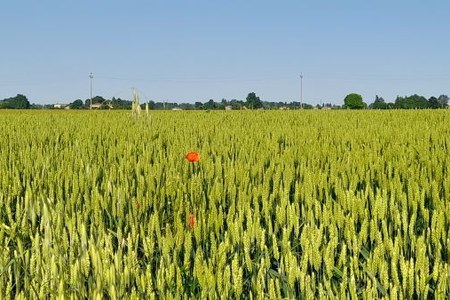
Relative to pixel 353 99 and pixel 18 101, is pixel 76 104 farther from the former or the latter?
pixel 353 99

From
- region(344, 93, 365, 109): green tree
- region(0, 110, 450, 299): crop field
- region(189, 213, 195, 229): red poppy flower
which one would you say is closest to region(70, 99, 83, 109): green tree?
region(344, 93, 365, 109): green tree

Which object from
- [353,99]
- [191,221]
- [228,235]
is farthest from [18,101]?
[228,235]

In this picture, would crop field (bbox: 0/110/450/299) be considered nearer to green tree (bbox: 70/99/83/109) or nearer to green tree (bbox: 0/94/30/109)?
green tree (bbox: 70/99/83/109)

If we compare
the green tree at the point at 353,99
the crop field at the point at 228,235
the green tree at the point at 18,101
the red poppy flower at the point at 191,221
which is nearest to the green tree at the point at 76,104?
the green tree at the point at 18,101

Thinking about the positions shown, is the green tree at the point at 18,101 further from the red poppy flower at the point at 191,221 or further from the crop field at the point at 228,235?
the red poppy flower at the point at 191,221

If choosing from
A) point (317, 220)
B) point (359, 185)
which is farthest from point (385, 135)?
point (317, 220)

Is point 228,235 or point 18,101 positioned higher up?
point 18,101

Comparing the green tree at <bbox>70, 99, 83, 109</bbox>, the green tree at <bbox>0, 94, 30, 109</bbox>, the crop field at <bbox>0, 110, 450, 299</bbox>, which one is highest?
the green tree at <bbox>0, 94, 30, 109</bbox>

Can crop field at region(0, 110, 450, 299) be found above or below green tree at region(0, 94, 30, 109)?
below

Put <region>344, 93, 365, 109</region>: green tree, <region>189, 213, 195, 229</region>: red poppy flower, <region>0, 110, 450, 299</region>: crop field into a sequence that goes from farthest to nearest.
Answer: <region>344, 93, 365, 109</region>: green tree < <region>189, 213, 195, 229</region>: red poppy flower < <region>0, 110, 450, 299</region>: crop field

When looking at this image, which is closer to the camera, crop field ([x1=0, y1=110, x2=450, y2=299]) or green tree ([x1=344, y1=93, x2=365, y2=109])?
crop field ([x1=0, y1=110, x2=450, y2=299])

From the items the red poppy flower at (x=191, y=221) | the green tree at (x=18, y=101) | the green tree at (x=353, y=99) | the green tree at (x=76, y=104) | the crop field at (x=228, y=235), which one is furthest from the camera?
the green tree at (x=18, y=101)

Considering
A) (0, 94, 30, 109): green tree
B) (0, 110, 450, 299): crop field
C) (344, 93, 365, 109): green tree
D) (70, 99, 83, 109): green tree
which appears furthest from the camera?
(0, 94, 30, 109): green tree

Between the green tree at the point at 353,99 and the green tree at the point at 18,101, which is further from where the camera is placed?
the green tree at the point at 18,101
